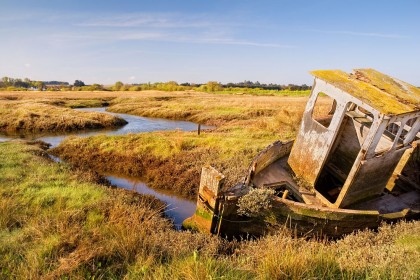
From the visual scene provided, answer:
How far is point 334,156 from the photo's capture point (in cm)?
851

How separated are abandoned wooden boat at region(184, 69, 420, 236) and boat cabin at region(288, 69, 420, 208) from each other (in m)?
0.02

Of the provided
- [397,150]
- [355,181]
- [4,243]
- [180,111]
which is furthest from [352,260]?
[180,111]

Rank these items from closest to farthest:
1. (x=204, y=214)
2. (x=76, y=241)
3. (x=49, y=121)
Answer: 1. (x=76, y=241)
2. (x=204, y=214)
3. (x=49, y=121)

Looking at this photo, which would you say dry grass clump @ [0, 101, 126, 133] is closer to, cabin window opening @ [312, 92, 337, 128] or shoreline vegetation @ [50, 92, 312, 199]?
shoreline vegetation @ [50, 92, 312, 199]

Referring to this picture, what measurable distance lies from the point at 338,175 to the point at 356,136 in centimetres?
125

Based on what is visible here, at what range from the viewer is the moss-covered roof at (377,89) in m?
6.13

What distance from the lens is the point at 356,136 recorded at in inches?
309

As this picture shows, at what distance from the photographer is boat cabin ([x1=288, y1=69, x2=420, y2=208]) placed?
6223 millimetres

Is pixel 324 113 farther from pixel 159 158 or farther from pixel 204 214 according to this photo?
pixel 204 214

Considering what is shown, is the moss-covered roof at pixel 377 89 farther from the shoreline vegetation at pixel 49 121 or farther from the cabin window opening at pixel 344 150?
the shoreline vegetation at pixel 49 121

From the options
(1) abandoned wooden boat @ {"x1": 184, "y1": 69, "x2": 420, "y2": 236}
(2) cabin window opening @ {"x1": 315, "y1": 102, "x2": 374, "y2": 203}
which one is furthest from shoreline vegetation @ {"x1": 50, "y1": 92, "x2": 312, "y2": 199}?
(1) abandoned wooden boat @ {"x1": 184, "y1": 69, "x2": 420, "y2": 236}

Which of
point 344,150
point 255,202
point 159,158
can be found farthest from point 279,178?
point 159,158

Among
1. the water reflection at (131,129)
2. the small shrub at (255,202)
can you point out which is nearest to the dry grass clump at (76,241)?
the small shrub at (255,202)

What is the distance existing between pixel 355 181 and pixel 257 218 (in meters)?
2.52
